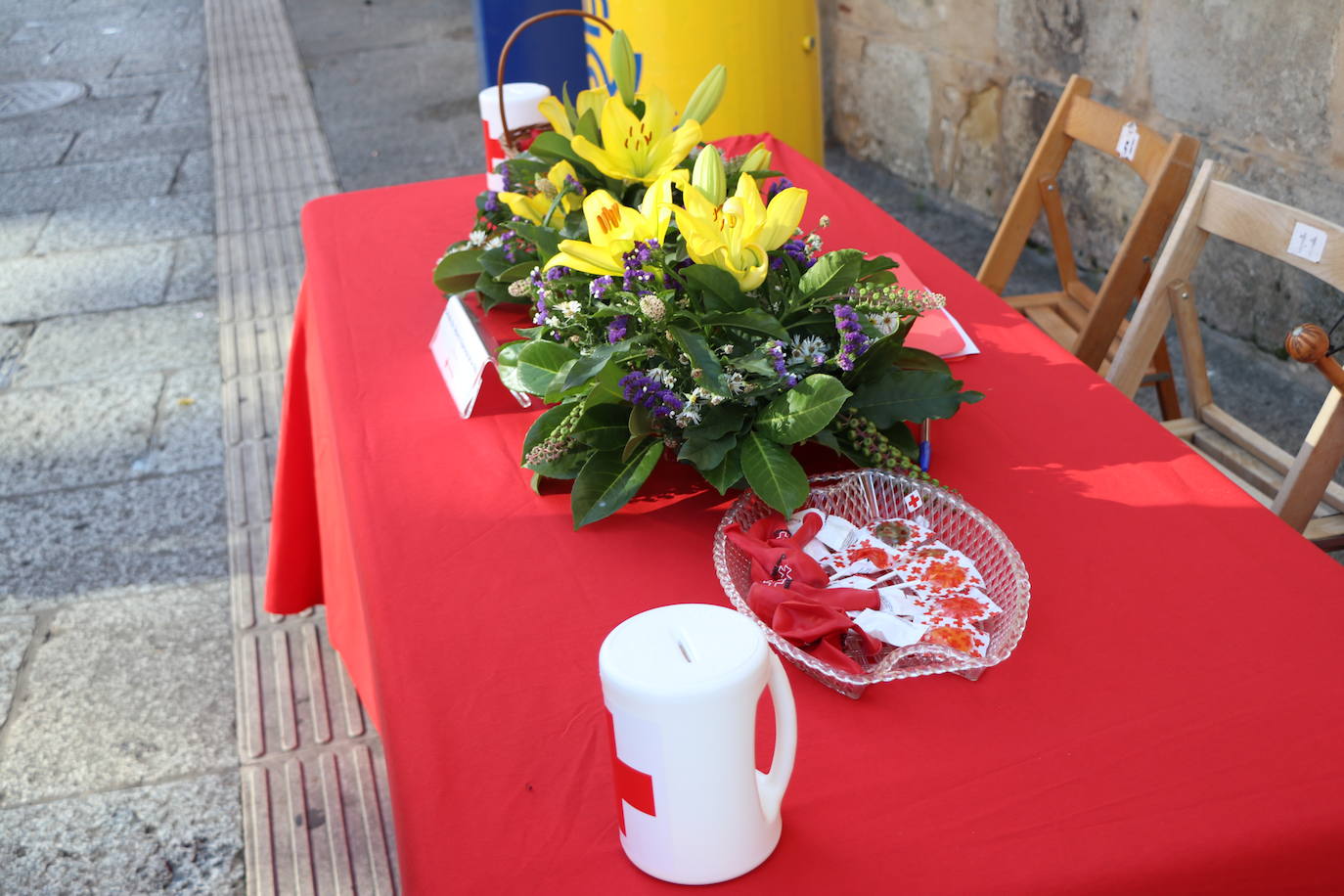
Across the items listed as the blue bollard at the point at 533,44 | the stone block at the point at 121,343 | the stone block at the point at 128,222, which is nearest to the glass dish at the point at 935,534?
the stone block at the point at 121,343

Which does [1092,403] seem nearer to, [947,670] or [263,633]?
[947,670]

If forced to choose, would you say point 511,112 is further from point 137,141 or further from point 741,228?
point 137,141

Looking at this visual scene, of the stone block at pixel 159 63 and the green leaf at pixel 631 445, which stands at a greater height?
the green leaf at pixel 631 445

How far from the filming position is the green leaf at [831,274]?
1.23 metres

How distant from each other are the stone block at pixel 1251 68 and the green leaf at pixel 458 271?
2.04 metres

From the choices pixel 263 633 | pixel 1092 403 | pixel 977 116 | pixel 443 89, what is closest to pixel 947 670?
pixel 1092 403

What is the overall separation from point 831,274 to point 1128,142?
1.27 meters

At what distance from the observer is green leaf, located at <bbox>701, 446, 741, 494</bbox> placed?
1.22 metres

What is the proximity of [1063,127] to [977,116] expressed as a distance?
1.83m

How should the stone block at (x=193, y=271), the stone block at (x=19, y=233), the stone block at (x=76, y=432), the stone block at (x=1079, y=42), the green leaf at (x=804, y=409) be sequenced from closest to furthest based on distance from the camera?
the green leaf at (x=804, y=409) → the stone block at (x=76, y=432) → the stone block at (x=1079, y=42) → the stone block at (x=193, y=271) → the stone block at (x=19, y=233)

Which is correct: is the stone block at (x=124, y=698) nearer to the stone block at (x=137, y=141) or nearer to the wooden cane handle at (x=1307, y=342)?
the wooden cane handle at (x=1307, y=342)

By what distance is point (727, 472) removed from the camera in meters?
1.23

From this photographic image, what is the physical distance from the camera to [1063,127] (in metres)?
2.44

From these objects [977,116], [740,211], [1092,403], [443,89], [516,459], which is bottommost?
[443,89]
